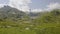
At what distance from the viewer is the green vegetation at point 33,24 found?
7175mm

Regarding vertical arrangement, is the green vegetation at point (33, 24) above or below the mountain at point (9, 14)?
below

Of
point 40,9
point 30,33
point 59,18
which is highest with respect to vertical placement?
point 40,9

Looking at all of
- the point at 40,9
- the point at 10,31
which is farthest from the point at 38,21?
the point at 10,31

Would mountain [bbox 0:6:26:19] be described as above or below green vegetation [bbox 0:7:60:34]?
above

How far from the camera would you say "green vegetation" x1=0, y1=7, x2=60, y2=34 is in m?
7.17

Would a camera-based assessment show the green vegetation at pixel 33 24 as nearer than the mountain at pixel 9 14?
Yes

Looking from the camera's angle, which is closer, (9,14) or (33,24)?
(33,24)

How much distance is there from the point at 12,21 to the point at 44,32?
2.20 meters

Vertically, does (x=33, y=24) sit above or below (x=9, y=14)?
below

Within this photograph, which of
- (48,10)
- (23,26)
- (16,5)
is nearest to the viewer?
(23,26)

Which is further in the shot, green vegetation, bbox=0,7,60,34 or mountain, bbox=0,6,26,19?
mountain, bbox=0,6,26,19

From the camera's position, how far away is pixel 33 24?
26.1 feet

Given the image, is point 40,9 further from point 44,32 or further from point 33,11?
point 44,32

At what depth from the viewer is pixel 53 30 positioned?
23.5 feet
